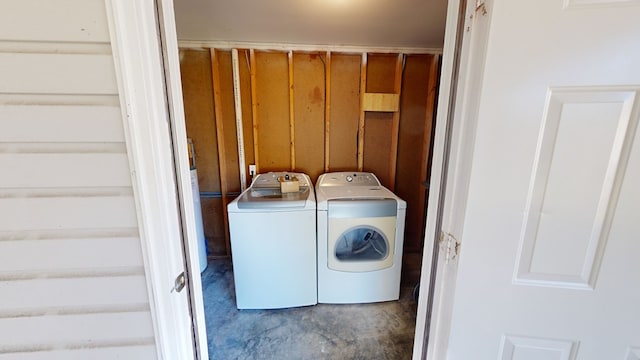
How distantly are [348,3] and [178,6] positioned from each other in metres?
1.09

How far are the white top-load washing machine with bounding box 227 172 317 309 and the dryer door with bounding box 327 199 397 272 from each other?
6.6 inches

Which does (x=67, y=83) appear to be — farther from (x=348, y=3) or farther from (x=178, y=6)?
(x=348, y=3)

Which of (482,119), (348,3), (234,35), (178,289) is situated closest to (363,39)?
(348,3)

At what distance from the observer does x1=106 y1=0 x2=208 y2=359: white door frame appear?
603mm

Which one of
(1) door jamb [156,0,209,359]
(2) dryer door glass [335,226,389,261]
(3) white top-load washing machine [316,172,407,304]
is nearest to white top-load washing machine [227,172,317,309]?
(3) white top-load washing machine [316,172,407,304]

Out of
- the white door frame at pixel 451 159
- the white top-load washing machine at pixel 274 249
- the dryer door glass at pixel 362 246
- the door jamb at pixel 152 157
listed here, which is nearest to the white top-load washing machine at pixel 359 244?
the dryer door glass at pixel 362 246

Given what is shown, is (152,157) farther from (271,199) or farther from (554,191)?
(271,199)

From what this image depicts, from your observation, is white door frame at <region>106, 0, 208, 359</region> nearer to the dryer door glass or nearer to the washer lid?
the washer lid

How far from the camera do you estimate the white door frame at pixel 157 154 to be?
1.98ft

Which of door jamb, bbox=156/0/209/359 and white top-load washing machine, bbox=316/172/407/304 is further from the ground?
door jamb, bbox=156/0/209/359

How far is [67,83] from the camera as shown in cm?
61

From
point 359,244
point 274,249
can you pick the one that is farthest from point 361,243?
point 274,249

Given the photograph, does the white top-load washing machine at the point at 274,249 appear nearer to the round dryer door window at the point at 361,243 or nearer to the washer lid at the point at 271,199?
the washer lid at the point at 271,199

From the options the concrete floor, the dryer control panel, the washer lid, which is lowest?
the concrete floor
